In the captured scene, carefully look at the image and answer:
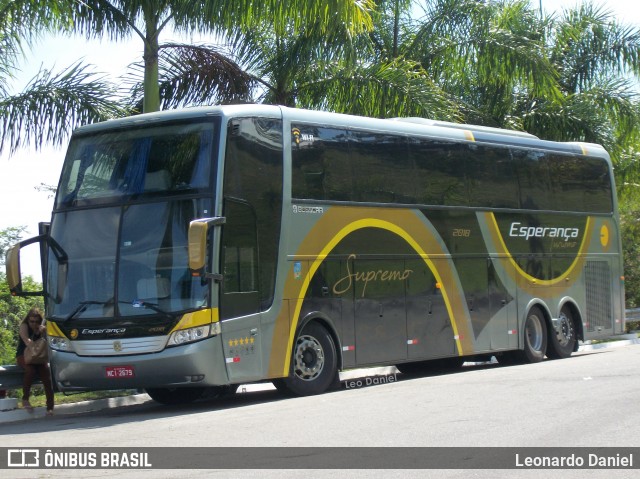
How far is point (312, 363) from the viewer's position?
49.5 feet

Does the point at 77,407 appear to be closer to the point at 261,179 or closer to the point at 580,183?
the point at 261,179

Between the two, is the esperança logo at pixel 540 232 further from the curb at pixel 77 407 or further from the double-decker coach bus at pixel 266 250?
the curb at pixel 77 407

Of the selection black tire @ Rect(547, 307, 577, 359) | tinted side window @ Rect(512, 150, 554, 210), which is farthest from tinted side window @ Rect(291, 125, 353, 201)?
black tire @ Rect(547, 307, 577, 359)

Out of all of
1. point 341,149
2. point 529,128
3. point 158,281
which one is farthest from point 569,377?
point 529,128

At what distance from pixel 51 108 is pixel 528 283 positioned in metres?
9.33

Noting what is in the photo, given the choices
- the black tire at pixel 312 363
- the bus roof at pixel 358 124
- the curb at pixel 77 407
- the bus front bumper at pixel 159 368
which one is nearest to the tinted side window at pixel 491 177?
the bus roof at pixel 358 124

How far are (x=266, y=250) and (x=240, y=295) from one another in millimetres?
807

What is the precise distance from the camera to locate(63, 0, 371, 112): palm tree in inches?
698

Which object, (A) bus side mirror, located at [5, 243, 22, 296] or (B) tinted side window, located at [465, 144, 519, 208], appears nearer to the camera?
(A) bus side mirror, located at [5, 243, 22, 296]

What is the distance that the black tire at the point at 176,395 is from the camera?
15805mm

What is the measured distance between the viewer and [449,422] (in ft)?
36.1

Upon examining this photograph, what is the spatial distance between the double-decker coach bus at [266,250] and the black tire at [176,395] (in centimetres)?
3

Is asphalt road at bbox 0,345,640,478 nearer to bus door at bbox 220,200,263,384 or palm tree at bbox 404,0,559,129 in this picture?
bus door at bbox 220,200,263,384

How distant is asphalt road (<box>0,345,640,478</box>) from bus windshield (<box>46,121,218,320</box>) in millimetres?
1555
